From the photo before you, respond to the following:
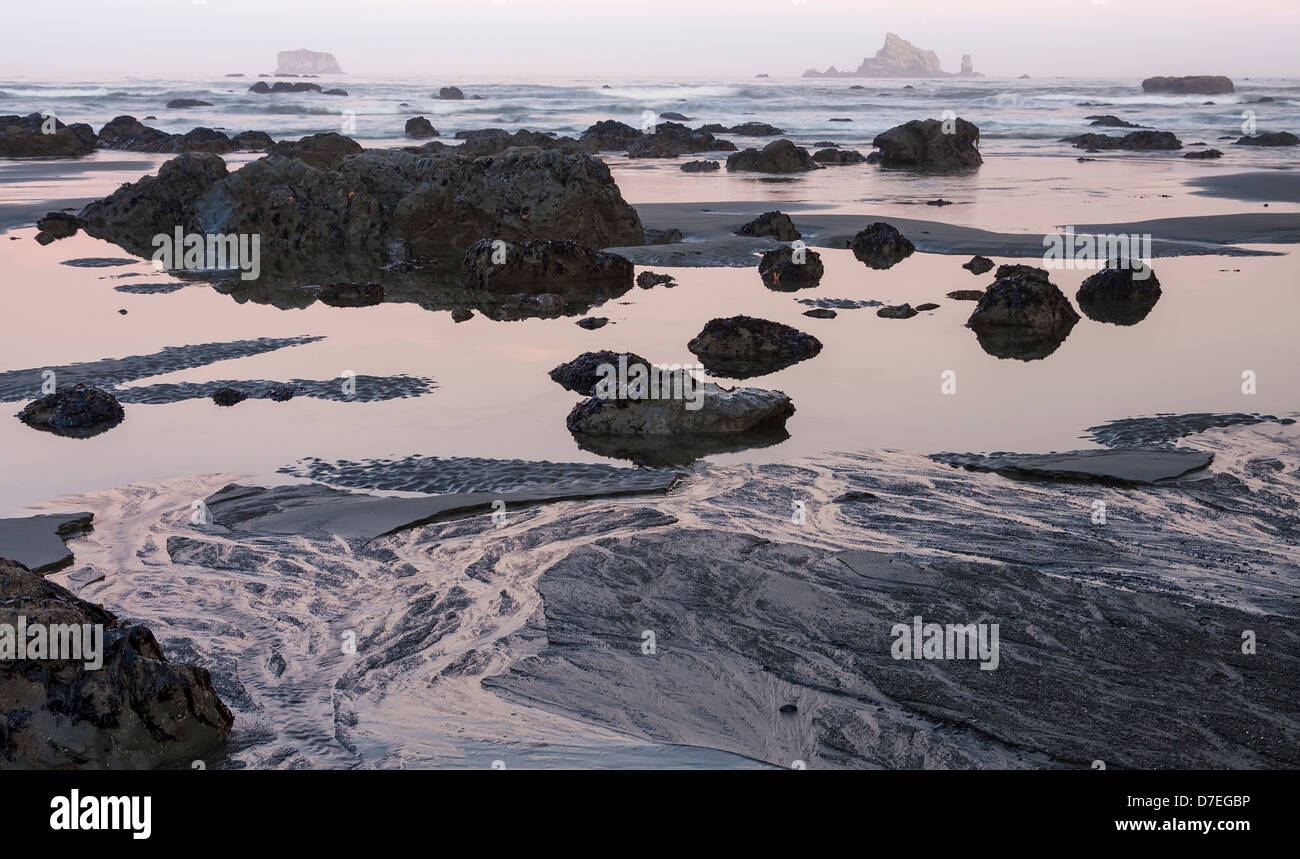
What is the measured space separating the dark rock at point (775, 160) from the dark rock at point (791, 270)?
16.4 m

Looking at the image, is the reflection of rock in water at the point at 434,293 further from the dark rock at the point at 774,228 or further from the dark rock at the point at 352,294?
the dark rock at the point at 774,228

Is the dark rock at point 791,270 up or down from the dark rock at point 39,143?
down

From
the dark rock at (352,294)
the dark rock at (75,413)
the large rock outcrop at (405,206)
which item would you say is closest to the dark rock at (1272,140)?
the large rock outcrop at (405,206)

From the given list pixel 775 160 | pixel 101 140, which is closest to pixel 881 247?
pixel 775 160

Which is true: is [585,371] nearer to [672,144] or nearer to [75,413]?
[75,413]

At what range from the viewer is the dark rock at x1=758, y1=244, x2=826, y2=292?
1306 cm

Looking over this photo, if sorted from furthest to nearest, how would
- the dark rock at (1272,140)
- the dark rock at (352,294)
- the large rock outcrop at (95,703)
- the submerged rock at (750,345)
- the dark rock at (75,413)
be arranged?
1. the dark rock at (1272,140)
2. the dark rock at (352,294)
3. the submerged rock at (750,345)
4. the dark rock at (75,413)
5. the large rock outcrop at (95,703)

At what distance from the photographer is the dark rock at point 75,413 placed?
7.88 meters

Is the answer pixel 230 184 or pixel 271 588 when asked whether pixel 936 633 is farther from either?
pixel 230 184

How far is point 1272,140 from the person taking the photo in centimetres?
3703

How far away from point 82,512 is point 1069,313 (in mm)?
8172

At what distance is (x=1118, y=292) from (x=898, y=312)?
2289 mm

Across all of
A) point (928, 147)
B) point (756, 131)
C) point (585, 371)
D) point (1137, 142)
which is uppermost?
point (756, 131)

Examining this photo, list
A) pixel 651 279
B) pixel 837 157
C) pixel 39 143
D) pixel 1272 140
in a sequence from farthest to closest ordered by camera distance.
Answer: pixel 1272 140, pixel 39 143, pixel 837 157, pixel 651 279
